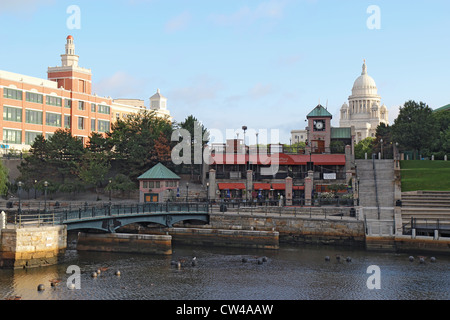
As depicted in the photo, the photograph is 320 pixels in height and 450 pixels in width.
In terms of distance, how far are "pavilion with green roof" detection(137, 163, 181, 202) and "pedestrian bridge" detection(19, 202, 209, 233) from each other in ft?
46.6

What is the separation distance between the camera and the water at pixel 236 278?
111 feet

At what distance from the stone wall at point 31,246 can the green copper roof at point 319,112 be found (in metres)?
52.1

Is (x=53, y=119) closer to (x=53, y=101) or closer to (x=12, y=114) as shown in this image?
(x=53, y=101)

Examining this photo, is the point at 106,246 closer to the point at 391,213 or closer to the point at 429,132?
the point at 391,213

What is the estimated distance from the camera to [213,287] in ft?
118

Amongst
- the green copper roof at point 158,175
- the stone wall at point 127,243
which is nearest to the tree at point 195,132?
the green copper roof at point 158,175

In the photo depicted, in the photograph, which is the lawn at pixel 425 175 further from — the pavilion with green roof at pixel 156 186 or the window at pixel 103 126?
the window at pixel 103 126

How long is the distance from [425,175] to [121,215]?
4225 centimetres

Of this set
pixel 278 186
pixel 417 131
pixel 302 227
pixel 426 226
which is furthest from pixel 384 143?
pixel 426 226

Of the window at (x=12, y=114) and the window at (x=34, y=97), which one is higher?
the window at (x=34, y=97)

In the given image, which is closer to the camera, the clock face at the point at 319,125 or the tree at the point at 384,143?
the clock face at the point at 319,125

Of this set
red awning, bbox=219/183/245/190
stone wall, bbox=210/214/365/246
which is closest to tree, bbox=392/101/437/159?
red awning, bbox=219/183/245/190

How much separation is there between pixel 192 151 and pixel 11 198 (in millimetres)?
27555
